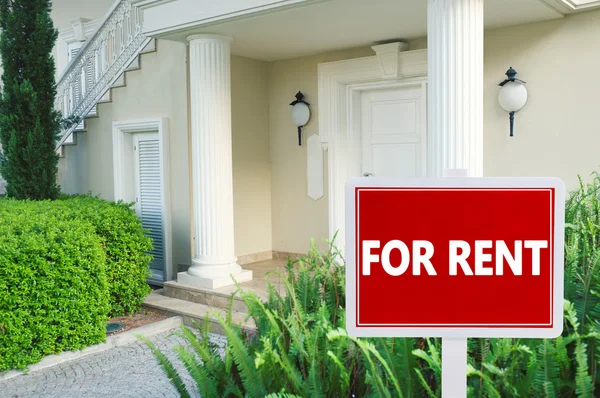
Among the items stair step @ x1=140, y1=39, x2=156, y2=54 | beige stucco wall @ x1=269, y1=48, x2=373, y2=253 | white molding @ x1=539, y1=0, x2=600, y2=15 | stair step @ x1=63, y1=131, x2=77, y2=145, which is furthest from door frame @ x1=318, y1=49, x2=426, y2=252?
stair step @ x1=63, y1=131, x2=77, y2=145

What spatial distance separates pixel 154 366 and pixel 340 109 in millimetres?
4131

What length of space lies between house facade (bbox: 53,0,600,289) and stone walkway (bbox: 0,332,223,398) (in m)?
1.26

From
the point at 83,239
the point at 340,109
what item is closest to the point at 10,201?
the point at 83,239

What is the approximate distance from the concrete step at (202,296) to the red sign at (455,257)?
5.26 m

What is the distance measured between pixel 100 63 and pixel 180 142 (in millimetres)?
2264

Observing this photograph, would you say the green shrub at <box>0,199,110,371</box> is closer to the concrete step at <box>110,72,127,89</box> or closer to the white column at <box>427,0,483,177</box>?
the concrete step at <box>110,72,127,89</box>

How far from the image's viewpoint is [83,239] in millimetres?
5676

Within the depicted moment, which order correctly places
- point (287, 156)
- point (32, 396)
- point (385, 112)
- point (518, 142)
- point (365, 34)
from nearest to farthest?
point (32, 396)
point (518, 142)
point (365, 34)
point (385, 112)
point (287, 156)

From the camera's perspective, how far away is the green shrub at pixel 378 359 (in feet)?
5.47

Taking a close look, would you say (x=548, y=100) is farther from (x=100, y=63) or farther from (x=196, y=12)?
(x=100, y=63)

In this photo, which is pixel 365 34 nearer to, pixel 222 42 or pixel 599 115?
pixel 222 42

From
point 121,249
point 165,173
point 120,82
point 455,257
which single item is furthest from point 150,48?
point 455,257

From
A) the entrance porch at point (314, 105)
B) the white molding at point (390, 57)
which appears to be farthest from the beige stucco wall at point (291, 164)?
the white molding at point (390, 57)

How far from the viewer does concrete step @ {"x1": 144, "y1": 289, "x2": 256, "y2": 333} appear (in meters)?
6.35
